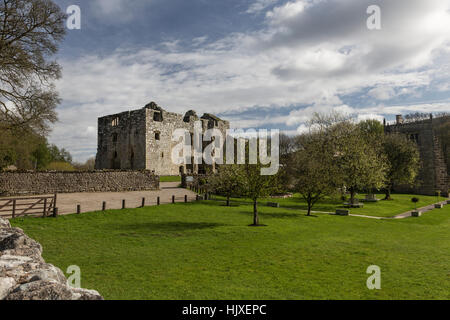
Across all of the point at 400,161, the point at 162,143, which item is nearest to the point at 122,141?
the point at 162,143

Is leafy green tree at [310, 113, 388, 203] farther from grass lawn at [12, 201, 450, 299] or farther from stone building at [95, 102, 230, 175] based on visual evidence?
stone building at [95, 102, 230, 175]

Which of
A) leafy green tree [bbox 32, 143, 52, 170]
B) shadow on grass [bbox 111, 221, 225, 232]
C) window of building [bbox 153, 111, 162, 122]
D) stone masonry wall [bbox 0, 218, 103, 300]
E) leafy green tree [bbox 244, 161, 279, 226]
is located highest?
window of building [bbox 153, 111, 162, 122]

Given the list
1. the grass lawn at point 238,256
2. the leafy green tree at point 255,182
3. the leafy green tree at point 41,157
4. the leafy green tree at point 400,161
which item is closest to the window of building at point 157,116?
the grass lawn at point 238,256

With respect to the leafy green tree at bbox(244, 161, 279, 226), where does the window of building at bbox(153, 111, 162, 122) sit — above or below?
above

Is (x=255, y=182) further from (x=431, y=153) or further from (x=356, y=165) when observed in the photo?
(x=431, y=153)

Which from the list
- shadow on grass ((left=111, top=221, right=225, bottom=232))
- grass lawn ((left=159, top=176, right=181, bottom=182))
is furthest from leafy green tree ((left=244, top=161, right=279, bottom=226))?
grass lawn ((left=159, top=176, right=181, bottom=182))

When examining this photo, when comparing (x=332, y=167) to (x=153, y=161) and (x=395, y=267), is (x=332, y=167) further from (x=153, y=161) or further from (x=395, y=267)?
(x=153, y=161)

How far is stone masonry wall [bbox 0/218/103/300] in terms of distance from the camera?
369 cm

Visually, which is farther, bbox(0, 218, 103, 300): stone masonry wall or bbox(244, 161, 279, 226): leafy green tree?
bbox(244, 161, 279, 226): leafy green tree

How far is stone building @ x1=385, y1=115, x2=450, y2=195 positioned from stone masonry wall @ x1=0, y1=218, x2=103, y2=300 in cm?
5401

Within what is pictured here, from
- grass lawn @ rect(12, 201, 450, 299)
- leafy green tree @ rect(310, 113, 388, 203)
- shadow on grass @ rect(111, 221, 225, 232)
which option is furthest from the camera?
leafy green tree @ rect(310, 113, 388, 203)

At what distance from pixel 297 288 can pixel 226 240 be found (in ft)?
19.5

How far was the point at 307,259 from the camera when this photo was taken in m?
10.1
